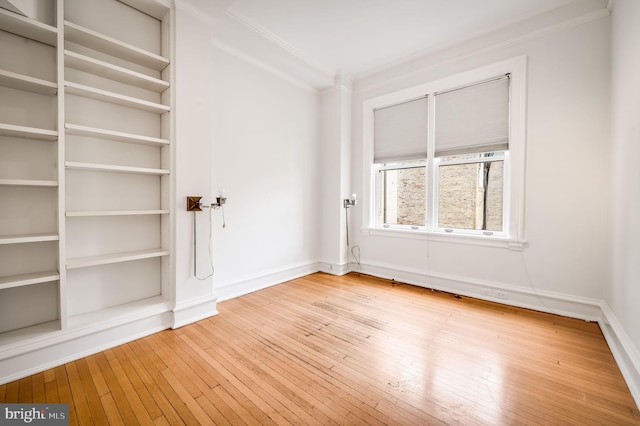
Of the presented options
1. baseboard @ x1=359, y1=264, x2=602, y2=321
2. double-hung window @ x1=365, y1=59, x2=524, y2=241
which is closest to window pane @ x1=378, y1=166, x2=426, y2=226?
double-hung window @ x1=365, y1=59, x2=524, y2=241

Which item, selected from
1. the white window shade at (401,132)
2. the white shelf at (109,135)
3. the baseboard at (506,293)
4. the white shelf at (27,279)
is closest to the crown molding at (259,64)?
the white window shade at (401,132)

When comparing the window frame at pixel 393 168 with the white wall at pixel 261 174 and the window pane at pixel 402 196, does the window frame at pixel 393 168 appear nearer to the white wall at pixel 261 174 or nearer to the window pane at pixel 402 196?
the window pane at pixel 402 196

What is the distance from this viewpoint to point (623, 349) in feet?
6.22

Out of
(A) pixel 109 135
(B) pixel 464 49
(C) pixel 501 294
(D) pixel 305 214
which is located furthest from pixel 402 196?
(A) pixel 109 135

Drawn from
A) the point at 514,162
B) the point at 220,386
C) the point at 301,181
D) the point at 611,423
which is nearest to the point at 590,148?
the point at 514,162

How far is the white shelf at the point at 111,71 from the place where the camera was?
203 centimetres

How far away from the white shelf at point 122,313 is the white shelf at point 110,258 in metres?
0.41

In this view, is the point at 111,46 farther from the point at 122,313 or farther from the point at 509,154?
the point at 509,154

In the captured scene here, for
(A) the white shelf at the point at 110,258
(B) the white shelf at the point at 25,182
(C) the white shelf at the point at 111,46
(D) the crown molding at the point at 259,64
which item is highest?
(D) the crown molding at the point at 259,64

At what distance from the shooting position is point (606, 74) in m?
2.57

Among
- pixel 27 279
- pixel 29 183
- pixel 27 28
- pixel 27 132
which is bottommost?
pixel 27 279

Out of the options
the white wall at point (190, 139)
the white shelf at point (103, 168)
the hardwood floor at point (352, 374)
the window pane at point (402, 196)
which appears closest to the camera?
the hardwood floor at point (352, 374)

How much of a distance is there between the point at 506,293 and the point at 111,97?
441cm

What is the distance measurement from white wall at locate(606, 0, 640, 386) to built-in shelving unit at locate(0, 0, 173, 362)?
3614 mm
